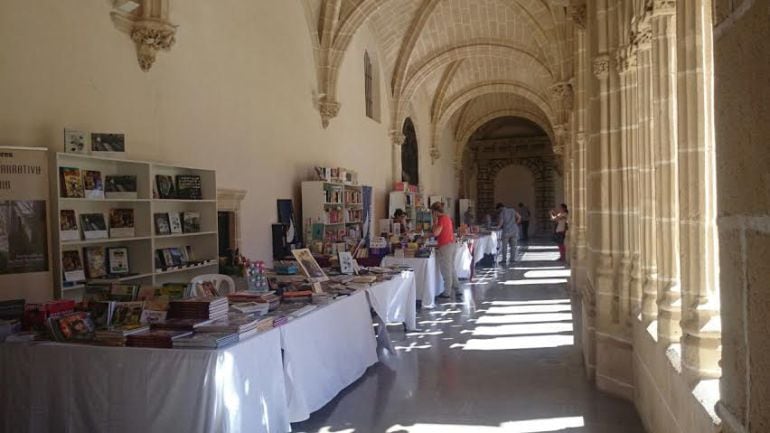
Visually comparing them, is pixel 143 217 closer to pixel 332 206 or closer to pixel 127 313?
pixel 127 313

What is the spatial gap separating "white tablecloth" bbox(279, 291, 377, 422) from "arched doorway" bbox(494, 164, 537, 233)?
78.6ft

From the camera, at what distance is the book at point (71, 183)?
4.37 m

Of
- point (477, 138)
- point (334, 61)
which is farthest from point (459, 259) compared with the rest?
point (477, 138)

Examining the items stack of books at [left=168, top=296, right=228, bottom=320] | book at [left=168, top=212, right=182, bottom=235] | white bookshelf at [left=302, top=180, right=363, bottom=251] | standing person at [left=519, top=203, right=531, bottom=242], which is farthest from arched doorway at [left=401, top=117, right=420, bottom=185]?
stack of books at [left=168, top=296, right=228, bottom=320]

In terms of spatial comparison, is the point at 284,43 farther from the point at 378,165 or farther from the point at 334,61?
the point at 378,165

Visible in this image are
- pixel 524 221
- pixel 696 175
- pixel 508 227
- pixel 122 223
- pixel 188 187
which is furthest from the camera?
pixel 524 221

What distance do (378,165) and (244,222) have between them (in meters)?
6.26

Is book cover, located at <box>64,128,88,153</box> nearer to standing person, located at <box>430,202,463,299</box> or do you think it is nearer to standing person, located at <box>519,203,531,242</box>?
standing person, located at <box>430,202,463,299</box>

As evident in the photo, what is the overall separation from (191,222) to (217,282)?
1.07 metres

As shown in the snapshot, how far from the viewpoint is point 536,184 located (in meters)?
27.8

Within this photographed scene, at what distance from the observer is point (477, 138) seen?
28.6 metres

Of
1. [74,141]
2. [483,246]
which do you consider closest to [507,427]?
[74,141]

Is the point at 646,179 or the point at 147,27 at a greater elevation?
the point at 147,27

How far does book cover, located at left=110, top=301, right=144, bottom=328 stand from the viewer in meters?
3.45
